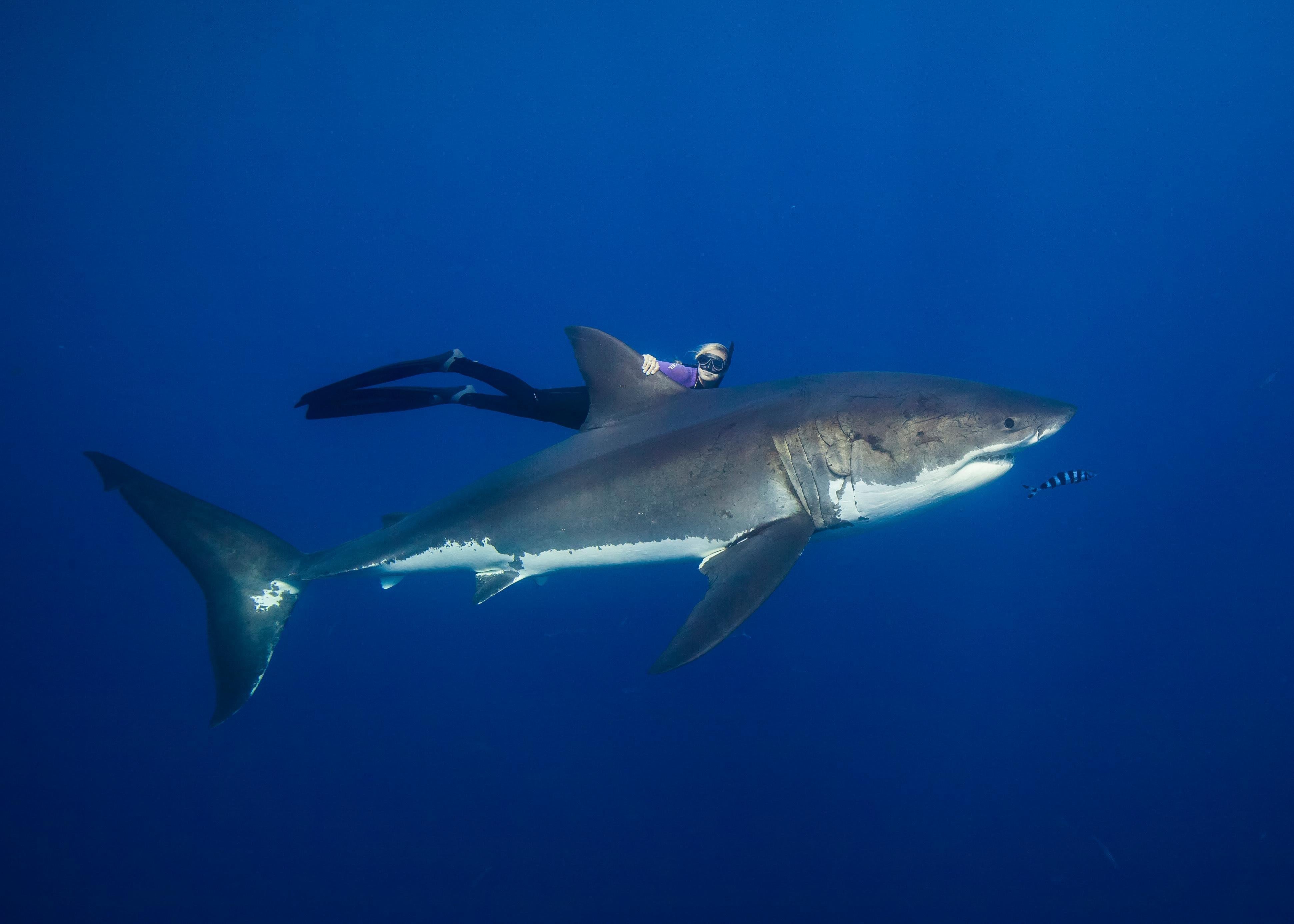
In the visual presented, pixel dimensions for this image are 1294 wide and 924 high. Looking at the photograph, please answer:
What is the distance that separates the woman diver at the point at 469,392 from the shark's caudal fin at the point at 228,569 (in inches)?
67.0

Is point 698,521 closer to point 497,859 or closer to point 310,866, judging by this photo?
point 497,859

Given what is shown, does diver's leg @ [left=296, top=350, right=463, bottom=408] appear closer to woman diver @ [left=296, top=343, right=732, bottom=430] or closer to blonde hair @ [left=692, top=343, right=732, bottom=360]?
woman diver @ [left=296, top=343, right=732, bottom=430]

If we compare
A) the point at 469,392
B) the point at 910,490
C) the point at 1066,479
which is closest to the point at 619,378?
the point at 910,490

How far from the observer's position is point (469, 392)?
254 inches

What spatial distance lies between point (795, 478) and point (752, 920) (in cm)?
677

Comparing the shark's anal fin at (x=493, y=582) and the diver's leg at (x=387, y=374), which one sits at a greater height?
the diver's leg at (x=387, y=374)

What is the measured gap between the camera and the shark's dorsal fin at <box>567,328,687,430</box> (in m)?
4.18

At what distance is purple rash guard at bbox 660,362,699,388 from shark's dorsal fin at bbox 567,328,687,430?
59.6 inches

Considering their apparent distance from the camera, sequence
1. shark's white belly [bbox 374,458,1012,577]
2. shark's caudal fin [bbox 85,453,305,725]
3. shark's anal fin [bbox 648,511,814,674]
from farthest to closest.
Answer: shark's caudal fin [bbox 85,453,305,725]
shark's white belly [bbox 374,458,1012,577]
shark's anal fin [bbox 648,511,814,674]

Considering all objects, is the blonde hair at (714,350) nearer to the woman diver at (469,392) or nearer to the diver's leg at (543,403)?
the woman diver at (469,392)

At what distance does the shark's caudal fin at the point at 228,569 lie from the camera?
4.14 metres

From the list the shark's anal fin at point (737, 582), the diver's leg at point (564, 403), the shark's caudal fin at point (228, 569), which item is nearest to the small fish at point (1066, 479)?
the shark's anal fin at point (737, 582)

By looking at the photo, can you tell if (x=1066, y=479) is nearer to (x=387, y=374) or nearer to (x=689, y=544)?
(x=689, y=544)

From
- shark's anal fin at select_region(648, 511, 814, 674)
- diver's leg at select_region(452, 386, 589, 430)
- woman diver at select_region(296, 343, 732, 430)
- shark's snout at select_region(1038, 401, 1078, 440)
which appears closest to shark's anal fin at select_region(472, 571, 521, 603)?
shark's anal fin at select_region(648, 511, 814, 674)
